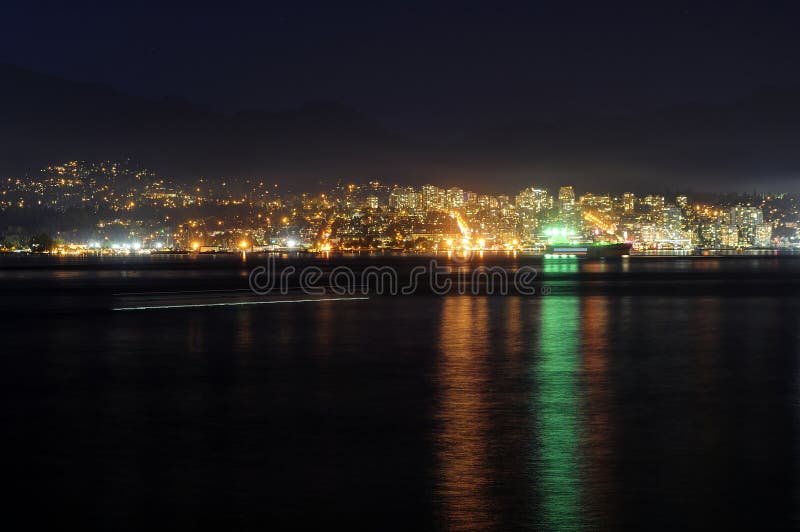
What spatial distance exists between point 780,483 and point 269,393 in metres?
7.60

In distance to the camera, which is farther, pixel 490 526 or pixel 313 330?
pixel 313 330

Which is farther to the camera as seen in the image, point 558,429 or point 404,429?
point 404,429

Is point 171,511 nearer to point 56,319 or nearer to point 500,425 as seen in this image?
point 500,425

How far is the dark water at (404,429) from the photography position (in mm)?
7699

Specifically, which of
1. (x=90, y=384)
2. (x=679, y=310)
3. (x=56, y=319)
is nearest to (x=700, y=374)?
(x=90, y=384)

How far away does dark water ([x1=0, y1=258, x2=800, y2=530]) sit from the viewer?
7.70 metres

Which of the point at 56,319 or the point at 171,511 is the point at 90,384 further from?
the point at 56,319

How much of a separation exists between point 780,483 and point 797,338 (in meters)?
15.3

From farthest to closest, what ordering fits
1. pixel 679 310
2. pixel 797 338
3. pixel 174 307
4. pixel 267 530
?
pixel 174 307 < pixel 679 310 < pixel 797 338 < pixel 267 530

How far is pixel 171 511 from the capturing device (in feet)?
25.0

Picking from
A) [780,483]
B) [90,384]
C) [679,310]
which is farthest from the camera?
[679,310]

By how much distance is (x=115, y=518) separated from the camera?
746cm

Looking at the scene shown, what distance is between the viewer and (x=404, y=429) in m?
11.1

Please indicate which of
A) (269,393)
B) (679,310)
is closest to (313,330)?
(269,393)
